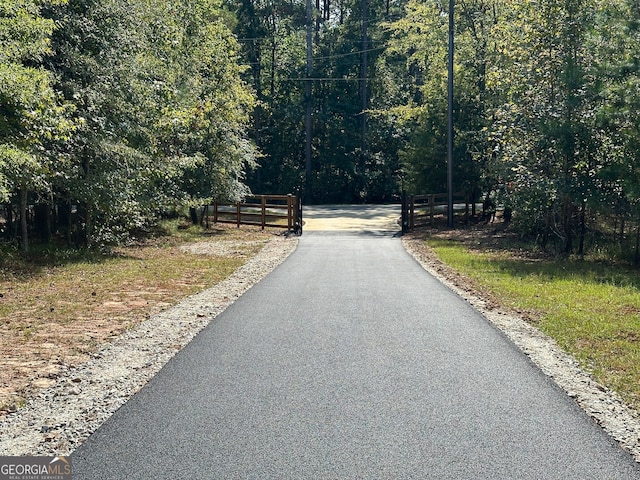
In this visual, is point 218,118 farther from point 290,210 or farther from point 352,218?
point 352,218

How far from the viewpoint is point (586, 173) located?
16656 mm

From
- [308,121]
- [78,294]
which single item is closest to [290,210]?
[78,294]

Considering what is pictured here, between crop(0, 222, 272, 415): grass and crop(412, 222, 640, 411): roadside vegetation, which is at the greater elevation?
crop(0, 222, 272, 415): grass

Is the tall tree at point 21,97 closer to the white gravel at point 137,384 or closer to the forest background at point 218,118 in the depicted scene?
the forest background at point 218,118

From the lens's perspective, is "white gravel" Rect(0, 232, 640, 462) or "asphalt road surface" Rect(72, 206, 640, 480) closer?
"asphalt road surface" Rect(72, 206, 640, 480)

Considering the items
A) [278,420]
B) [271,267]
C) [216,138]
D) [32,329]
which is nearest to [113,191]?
[271,267]

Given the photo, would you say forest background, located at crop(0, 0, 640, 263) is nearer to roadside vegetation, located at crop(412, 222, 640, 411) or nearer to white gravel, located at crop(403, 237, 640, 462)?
roadside vegetation, located at crop(412, 222, 640, 411)

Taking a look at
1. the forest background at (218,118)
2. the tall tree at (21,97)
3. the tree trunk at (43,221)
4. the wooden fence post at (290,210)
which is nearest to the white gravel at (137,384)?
the tall tree at (21,97)

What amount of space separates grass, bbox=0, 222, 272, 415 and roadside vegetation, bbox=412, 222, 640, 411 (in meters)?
5.09

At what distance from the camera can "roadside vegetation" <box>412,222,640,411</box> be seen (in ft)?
22.3

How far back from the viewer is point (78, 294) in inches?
435

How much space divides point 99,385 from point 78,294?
5.48 meters

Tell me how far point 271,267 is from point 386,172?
3420 cm

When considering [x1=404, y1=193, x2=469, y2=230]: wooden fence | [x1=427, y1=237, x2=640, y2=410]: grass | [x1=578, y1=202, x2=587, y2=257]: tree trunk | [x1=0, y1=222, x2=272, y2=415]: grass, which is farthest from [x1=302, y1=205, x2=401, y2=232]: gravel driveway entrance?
[x1=427, y1=237, x2=640, y2=410]: grass
